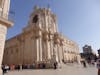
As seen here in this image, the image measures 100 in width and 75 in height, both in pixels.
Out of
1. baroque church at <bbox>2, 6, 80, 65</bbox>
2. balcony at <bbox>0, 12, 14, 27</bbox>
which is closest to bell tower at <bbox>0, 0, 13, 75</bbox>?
balcony at <bbox>0, 12, 14, 27</bbox>

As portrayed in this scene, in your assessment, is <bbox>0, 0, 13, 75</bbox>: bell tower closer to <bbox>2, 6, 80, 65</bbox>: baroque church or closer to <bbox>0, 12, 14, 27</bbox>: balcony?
<bbox>0, 12, 14, 27</bbox>: balcony

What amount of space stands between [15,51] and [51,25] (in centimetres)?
1597

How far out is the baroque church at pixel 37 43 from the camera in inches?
1501

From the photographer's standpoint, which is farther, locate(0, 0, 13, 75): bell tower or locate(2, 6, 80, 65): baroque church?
locate(2, 6, 80, 65): baroque church

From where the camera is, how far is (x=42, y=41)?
41.7 metres

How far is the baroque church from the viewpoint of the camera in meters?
38.1

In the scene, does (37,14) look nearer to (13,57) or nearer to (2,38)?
(13,57)

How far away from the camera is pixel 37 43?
38125mm

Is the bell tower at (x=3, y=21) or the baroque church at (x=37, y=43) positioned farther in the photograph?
the baroque church at (x=37, y=43)

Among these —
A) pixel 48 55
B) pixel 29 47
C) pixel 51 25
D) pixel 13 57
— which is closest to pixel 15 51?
pixel 13 57

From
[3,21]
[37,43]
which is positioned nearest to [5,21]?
[3,21]

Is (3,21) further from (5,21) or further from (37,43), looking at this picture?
(37,43)

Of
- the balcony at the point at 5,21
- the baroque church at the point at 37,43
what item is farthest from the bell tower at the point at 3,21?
the baroque church at the point at 37,43

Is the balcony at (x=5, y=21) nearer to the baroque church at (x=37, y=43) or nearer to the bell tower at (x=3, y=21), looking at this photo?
the bell tower at (x=3, y=21)
